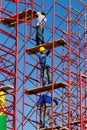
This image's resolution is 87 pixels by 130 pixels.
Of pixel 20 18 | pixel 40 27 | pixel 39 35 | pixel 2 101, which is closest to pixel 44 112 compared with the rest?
pixel 2 101

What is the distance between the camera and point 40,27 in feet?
101

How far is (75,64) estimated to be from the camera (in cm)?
3431

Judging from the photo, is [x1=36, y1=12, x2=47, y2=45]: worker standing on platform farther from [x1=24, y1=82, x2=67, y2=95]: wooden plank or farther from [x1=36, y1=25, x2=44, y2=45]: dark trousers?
[x1=24, y1=82, x2=67, y2=95]: wooden plank

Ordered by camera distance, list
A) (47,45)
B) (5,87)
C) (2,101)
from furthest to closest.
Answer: (47,45) < (5,87) < (2,101)

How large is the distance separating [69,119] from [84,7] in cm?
766

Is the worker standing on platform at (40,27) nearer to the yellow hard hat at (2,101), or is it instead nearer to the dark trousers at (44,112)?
the dark trousers at (44,112)

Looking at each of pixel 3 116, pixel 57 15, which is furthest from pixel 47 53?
pixel 3 116

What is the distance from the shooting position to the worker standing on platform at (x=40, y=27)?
30562 millimetres

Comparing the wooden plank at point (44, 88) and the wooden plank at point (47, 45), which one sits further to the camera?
the wooden plank at point (47, 45)

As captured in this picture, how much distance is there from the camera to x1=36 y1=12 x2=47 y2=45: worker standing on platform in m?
30.6

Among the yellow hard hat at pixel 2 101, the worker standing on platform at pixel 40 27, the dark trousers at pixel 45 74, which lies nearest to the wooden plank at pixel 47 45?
the worker standing on platform at pixel 40 27

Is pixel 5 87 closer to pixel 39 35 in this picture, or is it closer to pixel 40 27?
pixel 39 35

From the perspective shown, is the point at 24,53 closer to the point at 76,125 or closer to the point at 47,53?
the point at 47,53

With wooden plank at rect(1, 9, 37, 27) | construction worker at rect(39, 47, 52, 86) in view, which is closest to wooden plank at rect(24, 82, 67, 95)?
construction worker at rect(39, 47, 52, 86)
